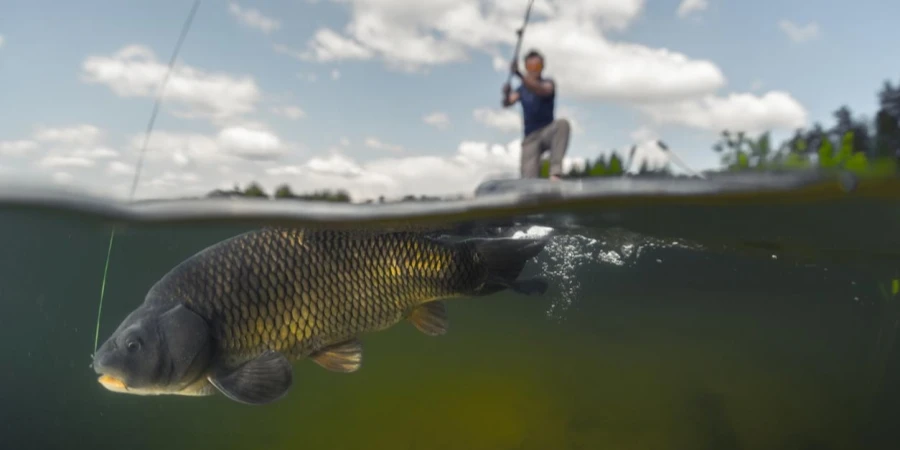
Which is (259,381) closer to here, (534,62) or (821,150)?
(534,62)

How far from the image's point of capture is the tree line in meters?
4.53

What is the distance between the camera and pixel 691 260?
45.0 ft

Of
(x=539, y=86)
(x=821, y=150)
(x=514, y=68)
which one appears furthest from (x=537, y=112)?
(x=821, y=150)

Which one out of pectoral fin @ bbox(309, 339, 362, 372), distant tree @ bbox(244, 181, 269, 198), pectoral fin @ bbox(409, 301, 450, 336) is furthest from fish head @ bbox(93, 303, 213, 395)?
distant tree @ bbox(244, 181, 269, 198)

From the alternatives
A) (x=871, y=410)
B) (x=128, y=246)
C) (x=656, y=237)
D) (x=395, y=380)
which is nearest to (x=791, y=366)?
(x=871, y=410)

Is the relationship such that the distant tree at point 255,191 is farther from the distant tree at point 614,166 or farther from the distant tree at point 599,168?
the distant tree at point 614,166

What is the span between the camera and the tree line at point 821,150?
178 inches

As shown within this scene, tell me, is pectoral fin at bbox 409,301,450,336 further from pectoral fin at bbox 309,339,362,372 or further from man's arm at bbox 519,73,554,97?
man's arm at bbox 519,73,554,97

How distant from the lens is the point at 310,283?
4121mm

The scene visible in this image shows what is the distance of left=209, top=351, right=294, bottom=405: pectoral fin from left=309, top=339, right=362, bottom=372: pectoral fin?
471 mm

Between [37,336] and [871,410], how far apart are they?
76.4 feet

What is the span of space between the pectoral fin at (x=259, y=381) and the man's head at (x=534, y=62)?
12.7 feet

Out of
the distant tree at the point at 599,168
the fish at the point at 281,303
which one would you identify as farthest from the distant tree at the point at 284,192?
the distant tree at the point at 599,168

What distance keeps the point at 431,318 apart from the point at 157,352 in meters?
2.12
